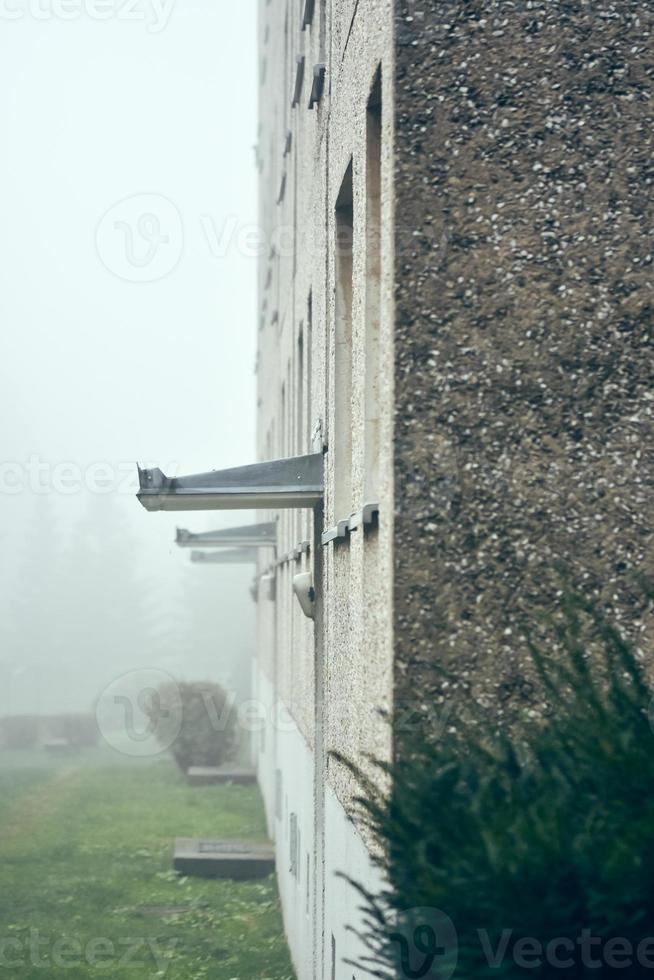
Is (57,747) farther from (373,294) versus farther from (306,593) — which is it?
(373,294)

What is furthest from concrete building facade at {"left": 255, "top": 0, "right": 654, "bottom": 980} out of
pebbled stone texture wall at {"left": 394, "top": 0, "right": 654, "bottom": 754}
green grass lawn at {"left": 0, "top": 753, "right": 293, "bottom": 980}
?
green grass lawn at {"left": 0, "top": 753, "right": 293, "bottom": 980}

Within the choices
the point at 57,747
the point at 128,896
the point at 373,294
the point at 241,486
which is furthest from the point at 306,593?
the point at 57,747

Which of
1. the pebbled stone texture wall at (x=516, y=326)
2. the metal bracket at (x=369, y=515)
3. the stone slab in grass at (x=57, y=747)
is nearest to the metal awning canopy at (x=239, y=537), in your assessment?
the metal bracket at (x=369, y=515)

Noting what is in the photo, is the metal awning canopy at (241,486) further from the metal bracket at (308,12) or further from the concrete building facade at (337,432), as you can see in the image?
the metal bracket at (308,12)

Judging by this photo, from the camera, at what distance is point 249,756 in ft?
114

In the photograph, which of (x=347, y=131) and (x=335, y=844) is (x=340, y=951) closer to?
(x=335, y=844)

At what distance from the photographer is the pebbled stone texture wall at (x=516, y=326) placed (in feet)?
17.5

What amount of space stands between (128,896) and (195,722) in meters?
12.3

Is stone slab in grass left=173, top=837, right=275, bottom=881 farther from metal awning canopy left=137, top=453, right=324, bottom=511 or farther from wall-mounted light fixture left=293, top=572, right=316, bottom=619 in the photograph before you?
metal awning canopy left=137, top=453, right=324, bottom=511

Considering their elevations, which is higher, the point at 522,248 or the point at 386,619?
the point at 522,248

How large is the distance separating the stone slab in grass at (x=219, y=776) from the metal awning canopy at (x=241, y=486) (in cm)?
1836

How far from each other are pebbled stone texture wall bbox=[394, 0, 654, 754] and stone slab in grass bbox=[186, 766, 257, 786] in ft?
72.2

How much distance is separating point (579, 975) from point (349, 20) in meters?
5.04

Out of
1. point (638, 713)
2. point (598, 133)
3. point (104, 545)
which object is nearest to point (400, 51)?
point (598, 133)
